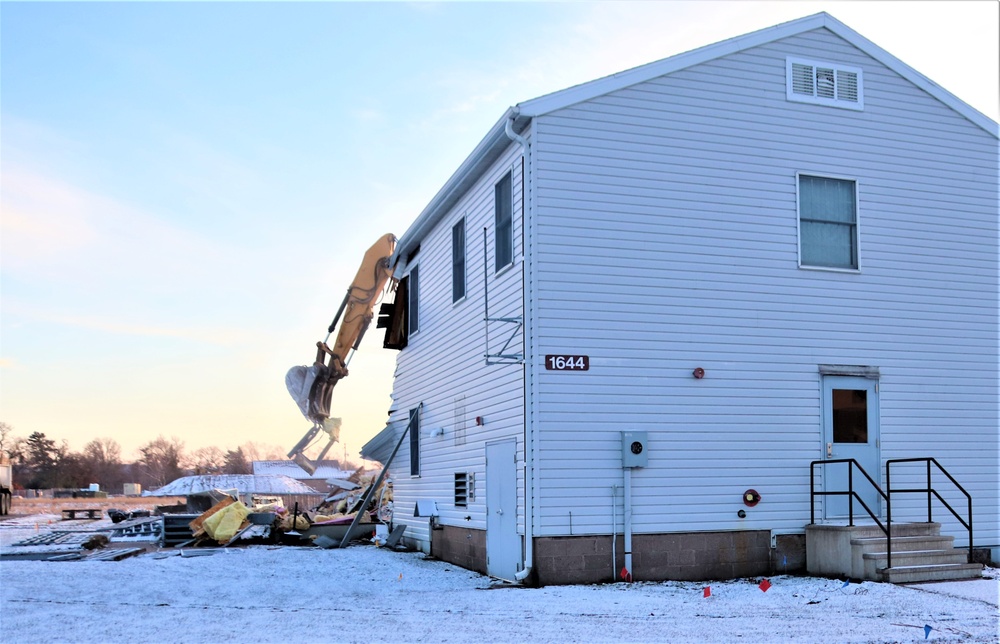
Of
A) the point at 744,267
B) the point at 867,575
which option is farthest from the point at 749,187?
the point at 867,575

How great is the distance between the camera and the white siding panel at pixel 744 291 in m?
13.6

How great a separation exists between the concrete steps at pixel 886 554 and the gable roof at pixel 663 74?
672 cm

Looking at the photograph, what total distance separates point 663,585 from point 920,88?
8766mm

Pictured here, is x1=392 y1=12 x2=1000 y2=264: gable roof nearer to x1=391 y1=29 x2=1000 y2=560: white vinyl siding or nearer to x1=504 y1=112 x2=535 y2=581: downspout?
x1=391 y1=29 x2=1000 y2=560: white vinyl siding

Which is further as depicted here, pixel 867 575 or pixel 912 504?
pixel 912 504

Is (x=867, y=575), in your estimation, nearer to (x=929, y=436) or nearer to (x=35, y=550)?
(x=929, y=436)

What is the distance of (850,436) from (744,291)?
8.69ft

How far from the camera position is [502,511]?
1428cm

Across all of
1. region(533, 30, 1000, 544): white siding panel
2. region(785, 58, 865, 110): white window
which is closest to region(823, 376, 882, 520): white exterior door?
region(533, 30, 1000, 544): white siding panel

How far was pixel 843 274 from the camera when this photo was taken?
1482 cm

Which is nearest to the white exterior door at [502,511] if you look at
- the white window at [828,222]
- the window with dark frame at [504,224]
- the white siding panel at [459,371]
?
the white siding panel at [459,371]

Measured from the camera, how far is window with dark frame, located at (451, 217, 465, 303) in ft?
56.7

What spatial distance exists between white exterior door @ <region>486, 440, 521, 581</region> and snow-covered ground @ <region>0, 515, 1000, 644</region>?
399 mm

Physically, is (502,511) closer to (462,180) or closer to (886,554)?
(886,554)
